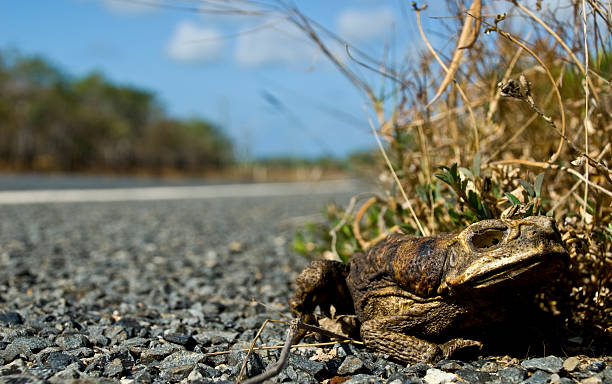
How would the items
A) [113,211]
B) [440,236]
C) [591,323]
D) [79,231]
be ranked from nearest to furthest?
[440,236], [591,323], [79,231], [113,211]

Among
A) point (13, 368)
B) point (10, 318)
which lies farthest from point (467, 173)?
point (10, 318)

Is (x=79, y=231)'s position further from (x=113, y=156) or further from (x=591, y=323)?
(x=113, y=156)

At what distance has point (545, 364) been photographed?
6.44ft

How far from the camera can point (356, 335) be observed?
2.40 metres

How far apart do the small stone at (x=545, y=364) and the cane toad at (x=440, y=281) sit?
20 centimetres

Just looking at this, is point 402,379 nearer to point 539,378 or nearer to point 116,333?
point 539,378

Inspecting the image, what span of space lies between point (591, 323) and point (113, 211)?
975 cm

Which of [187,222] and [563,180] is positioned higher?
[563,180]

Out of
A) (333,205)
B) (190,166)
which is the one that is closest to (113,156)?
(190,166)

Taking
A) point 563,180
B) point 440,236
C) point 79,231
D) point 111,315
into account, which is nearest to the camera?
point 440,236

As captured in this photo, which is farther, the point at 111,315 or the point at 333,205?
the point at 333,205

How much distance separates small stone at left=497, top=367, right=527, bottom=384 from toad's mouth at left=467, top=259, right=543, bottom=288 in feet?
1.31

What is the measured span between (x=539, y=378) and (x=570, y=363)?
19 centimetres

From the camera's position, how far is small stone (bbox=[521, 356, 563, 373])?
1931 mm
